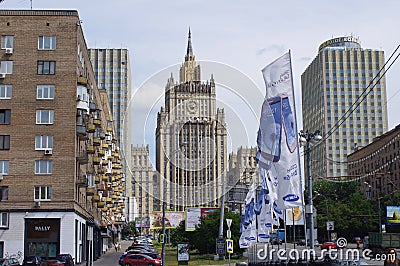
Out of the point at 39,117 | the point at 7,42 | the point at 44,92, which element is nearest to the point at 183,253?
the point at 39,117

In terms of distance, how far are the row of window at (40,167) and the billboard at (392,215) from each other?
4221 centimetres

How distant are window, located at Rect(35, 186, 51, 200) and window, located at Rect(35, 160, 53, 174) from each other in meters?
1.36

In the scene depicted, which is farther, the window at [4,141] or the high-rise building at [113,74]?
the high-rise building at [113,74]

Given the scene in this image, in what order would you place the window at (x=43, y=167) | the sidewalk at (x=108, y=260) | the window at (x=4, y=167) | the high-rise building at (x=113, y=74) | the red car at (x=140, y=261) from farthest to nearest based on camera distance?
the high-rise building at (x=113, y=74) → the sidewalk at (x=108, y=260) → the red car at (x=140, y=261) → the window at (x=43, y=167) → the window at (x=4, y=167)

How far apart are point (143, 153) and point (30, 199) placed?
10.3 m

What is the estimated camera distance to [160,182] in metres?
55.3

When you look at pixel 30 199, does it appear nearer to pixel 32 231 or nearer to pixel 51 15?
pixel 32 231

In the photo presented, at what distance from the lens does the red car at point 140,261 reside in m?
54.7

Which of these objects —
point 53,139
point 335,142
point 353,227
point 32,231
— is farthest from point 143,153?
point 335,142

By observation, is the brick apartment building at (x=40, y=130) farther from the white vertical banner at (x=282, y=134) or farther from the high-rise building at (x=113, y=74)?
the high-rise building at (x=113, y=74)

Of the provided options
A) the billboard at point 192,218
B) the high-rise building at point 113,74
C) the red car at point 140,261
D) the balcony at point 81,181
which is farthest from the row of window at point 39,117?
the high-rise building at point 113,74

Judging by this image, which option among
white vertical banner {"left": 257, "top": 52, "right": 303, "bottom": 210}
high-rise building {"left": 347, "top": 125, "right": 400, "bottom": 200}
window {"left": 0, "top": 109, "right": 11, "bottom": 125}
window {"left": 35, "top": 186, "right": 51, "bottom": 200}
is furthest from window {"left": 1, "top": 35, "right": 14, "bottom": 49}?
high-rise building {"left": 347, "top": 125, "right": 400, "bottom": 200}

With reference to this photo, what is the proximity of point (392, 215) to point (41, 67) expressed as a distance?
45.6 m

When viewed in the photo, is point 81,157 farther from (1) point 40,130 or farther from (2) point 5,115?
(2) point 5,115
